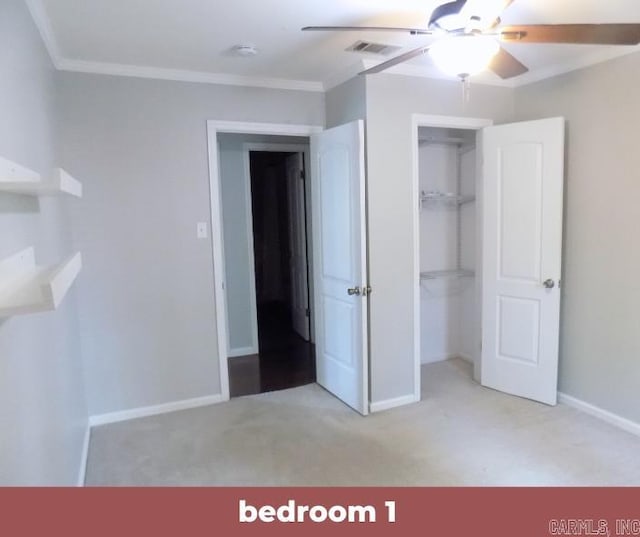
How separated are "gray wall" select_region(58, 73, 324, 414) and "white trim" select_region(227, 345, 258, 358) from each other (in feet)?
3.91

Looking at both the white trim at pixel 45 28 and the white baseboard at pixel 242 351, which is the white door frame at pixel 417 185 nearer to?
the white baseboard at pixel 242 351

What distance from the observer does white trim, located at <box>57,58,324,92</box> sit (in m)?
2.89

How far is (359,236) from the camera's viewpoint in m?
3.09

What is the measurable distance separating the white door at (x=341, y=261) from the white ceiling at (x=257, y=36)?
0.53 m

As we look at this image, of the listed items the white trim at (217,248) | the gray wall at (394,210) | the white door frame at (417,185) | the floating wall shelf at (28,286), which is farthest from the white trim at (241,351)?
the floating wall shelf at (28,286)

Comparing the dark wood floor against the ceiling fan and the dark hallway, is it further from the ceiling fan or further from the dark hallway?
the ceiling fan

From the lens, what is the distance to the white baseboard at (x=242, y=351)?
465 centimetres

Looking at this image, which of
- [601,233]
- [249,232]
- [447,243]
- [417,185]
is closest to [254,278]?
[249,232]

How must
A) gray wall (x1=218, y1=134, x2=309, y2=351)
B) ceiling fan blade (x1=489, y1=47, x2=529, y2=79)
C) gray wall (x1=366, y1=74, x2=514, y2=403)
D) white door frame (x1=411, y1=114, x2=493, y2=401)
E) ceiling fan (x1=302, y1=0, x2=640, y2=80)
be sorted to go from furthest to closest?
gray wall (x1=218, y1=134, x2=309, y2=351), white door frame (x1=411, y1=114, x2=493, y2=401), gray wall (x1=366, y1=74, x2=514, y2=403), ceiling fan blade (x1=489, y1=47, x2=529, y2=79), ceiling fan (x1=302, y1=0, x2=640, y2=80)

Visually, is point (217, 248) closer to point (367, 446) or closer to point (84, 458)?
point (84, 458)

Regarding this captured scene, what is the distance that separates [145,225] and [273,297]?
153 inches

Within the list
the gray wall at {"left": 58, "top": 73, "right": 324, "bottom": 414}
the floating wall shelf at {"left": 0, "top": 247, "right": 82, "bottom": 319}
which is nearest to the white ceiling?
the gray wall at {"left": 58, "top": 73, "right": 324, "bottom": 414}
